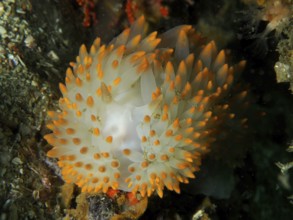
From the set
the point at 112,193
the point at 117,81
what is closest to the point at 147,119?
the point at 117,81

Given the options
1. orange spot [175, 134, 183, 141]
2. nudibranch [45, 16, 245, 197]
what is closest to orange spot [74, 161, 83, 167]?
nudibranch [45, 16, 245, 197]

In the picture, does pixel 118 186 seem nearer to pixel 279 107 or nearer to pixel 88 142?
pixel 88 142

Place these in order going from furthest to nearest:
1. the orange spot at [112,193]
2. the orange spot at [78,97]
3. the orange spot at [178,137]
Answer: the orange spot at [112,193], the orange spot at [78,97], the orange spot at [178,137]

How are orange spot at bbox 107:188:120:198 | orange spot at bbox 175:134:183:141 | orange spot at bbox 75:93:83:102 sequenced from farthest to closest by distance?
orange spot at bbox 107:188:120:198, orange spot at bbox 75:93:83:102, orange spot at bbox 175:134:183:141

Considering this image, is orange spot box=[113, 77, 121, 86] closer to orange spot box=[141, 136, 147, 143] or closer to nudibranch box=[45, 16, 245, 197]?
nudibranch box=[45, 16, 245, 197]

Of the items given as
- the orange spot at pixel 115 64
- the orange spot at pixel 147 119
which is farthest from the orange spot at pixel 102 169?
the orange spot at pixel 115 64

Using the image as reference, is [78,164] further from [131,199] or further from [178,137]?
[178,137]

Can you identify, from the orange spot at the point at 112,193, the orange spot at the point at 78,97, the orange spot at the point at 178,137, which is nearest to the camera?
the orange spot at the point at 178,137

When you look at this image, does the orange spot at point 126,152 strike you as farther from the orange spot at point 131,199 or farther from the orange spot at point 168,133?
the orange spot at point 131,199

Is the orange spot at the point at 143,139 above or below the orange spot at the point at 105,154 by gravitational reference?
above

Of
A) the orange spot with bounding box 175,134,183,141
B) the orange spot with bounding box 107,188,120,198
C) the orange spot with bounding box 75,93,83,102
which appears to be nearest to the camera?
the orange spot with bounding box 175,134,183,141

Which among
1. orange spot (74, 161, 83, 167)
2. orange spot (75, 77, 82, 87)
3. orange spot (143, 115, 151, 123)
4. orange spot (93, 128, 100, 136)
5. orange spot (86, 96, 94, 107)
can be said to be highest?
orange spot (75, 77, 82, 87)
